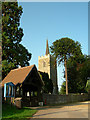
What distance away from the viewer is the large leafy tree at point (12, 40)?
25.4 meters

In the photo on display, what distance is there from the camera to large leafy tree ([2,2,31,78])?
83.3ft

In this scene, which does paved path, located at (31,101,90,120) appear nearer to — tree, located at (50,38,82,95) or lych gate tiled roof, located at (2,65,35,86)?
lych gate tiled roof, located at (2,65,35,86)

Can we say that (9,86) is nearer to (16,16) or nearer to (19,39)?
(19,39)

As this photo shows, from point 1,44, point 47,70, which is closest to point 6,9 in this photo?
point 1,44

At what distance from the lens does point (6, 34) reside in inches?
1064

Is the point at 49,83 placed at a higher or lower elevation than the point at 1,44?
lower

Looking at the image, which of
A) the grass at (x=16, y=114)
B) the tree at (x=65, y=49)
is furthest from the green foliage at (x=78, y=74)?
the grass at (x=16, y=114)

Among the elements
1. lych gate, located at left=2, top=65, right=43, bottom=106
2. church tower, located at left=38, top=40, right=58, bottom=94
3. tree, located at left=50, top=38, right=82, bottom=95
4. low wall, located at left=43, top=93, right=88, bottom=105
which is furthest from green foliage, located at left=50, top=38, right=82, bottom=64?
church tower, located at left=38, top=40, right=58, bottom=94

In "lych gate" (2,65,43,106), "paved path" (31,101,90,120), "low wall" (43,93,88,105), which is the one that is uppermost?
"lych gate" (2,65,43,106)

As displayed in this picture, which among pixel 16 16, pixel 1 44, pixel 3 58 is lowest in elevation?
pixel 3 58

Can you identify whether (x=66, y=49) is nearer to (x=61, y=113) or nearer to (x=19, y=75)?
(x=19, y=75)

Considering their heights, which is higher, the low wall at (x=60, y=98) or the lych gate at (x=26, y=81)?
the lych gate at (x=26, y=81)

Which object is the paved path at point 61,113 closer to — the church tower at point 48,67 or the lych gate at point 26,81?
the lych gate at point 26,81

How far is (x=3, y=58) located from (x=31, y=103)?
1051cm
